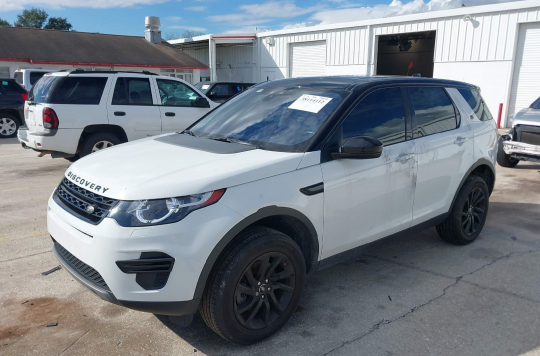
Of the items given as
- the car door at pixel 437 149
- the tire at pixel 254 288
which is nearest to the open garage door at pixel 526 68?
the car door at pixel 437 149

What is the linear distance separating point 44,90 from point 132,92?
1.51m

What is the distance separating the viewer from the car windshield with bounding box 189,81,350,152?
11.2ft

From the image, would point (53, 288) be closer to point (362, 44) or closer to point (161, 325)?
point (161, 325)

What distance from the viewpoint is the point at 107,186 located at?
2.78 meters

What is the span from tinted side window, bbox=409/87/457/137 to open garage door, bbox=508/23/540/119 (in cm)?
1475

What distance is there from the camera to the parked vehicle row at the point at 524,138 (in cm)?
828

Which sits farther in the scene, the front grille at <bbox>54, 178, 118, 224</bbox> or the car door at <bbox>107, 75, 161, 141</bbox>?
the car door at <bbox>107, 75, 161, 141</bbox>

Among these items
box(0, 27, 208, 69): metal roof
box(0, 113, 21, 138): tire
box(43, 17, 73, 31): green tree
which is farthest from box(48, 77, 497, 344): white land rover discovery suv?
box(43, 17, 73, 31): green tree

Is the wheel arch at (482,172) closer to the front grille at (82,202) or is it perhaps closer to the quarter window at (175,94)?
the front grille at (82,202)

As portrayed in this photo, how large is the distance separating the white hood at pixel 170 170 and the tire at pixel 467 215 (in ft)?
7.85

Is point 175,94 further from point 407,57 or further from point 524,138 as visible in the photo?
point 407,57

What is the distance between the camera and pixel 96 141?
26.3ft

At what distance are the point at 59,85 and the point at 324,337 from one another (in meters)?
6.75

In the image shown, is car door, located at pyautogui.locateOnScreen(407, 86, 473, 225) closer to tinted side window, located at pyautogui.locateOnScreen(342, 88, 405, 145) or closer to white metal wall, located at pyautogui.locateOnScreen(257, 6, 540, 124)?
tinted side window, located at pyautogui.locateOnScreen(342, 88, 405, 145)
